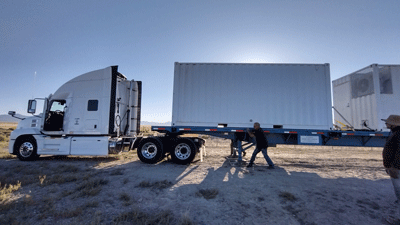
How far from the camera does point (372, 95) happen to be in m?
6.77

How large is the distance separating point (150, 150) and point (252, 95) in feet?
15.5

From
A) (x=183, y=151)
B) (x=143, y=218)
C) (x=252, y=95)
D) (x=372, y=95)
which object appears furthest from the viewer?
(x=183, y=151)

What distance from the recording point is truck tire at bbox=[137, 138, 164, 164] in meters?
7.41

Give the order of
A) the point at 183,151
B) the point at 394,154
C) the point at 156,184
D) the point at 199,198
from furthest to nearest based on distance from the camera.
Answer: the point at 183,151, the point at 156,184, the point at 199,198, the point at 394,154

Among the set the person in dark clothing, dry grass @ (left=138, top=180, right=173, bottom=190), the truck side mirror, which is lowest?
dry grass @ (left=138, top=180, right=173, bottom=190)

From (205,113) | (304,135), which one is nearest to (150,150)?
(205,113)

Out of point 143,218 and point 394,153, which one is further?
point 394,153

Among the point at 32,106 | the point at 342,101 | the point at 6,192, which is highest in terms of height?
the point at 342,101

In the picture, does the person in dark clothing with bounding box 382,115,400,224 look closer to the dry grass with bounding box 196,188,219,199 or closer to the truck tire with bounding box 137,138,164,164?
the dry grass with bounding box 196,188,219,199

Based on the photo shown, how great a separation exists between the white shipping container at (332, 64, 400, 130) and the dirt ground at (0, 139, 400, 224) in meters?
2.16

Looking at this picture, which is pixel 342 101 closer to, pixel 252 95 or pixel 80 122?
pixel 252 95

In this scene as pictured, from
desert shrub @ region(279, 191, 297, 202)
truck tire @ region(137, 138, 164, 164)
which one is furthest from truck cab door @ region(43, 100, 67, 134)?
desert shrub @ region(279, 191, 297, 202)

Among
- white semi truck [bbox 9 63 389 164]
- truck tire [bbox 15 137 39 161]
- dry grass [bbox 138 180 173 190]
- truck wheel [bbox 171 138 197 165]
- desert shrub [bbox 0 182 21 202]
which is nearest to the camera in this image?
desert shrub [bbox 0 182 21 202]

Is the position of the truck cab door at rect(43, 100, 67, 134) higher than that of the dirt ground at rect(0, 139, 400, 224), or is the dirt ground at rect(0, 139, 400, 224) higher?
the truck cab door at rect(43, 100, 67, 134)
